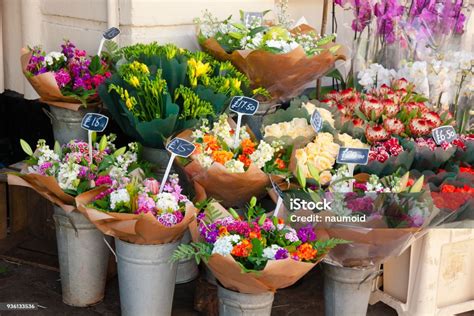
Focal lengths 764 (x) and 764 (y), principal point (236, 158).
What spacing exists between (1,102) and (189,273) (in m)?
1.67

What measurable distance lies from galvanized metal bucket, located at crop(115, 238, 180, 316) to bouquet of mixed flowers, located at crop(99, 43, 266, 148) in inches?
21.6

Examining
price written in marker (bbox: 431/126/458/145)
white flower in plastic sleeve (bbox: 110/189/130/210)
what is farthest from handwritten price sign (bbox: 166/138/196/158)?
price written in marker (bbox: 431/126/458/145)

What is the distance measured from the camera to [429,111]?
3.88 m

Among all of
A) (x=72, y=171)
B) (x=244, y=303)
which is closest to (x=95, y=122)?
(x=72, y=171)

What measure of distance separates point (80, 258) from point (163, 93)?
0.88m

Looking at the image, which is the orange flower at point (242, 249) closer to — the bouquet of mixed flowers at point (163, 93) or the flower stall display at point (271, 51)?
the bouquet of mixed flowers at point (163, 93)

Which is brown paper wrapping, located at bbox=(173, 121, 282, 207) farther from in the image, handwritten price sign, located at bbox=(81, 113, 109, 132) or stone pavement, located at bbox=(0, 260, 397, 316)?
stone pavement, located at bbox=(0, 260, 397, 316)

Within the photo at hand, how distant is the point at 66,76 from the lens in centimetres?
382

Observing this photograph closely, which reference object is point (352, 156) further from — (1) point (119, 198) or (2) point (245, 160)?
(1) point (119, 198)

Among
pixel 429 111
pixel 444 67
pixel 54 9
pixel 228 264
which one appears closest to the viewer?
pixel 228 264

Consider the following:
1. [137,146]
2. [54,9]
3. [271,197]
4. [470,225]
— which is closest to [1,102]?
[54,9]

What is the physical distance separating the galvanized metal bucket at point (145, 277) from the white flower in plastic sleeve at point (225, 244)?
1.30 feet

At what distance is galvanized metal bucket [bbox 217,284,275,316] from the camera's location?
3102 millimetres

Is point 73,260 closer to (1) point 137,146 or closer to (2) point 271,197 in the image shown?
(1) point 137,146
